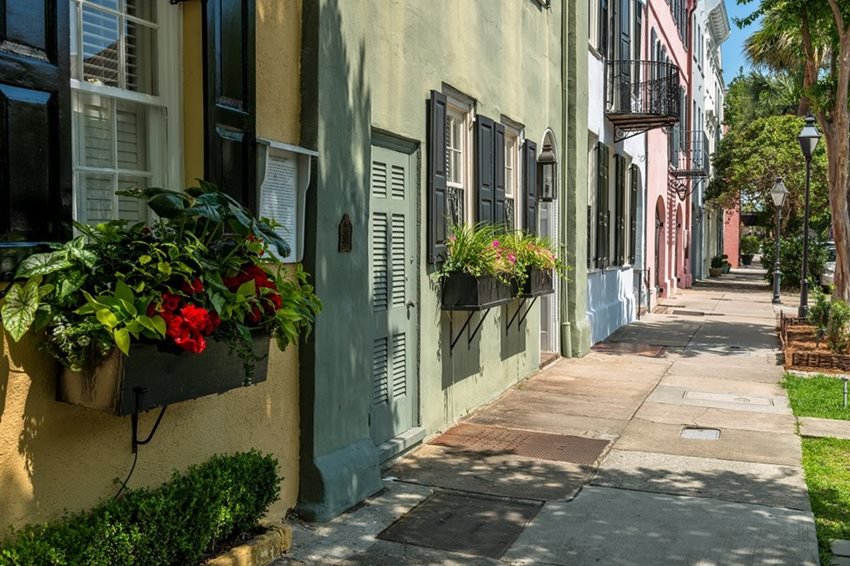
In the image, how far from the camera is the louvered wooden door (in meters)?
6.97

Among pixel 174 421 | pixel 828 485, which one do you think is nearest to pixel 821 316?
pixel 828 485

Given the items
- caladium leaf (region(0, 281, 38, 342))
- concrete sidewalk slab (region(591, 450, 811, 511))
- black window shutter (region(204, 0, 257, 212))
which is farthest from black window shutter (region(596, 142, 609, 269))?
caladium leaf (region(0, 281, 38, 342))

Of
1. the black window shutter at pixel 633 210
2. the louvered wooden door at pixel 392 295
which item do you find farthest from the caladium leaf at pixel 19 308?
the black window shutter at pixel 633 210

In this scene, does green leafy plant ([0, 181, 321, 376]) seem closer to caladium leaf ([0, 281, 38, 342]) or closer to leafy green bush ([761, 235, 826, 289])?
caladium leaf ([0, 281, 38, 342])

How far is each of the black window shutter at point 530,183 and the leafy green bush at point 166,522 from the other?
6619mm

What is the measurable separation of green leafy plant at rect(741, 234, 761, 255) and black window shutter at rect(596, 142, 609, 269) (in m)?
48.9

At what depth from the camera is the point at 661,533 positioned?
220 inches

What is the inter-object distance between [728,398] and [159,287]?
825 centimetres

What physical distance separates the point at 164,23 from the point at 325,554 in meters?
3.05

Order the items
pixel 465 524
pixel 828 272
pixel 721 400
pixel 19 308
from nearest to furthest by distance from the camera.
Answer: pixel 19 308 < pixel 465 524 < pixel 721 400 < pixel 828 272

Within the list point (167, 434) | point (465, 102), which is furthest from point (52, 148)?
point (465, 102)

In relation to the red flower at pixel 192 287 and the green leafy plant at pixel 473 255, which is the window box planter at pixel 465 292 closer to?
the green leafy plant at pixel 473 255

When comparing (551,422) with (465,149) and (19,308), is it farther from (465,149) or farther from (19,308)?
(19,308)

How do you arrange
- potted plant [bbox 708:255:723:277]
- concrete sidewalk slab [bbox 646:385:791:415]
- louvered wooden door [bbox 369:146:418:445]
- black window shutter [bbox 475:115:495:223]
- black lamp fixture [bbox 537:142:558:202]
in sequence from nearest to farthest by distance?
louvered wooden door [bbox 369:146:418:445], black window shutter [bbox 475:115:495:223], concrete sidewalk slab [bbox 646:385:791:415], black lamp fixture [bbox 537:142:558:202], potted plant [bbox 708:255:723:277]
